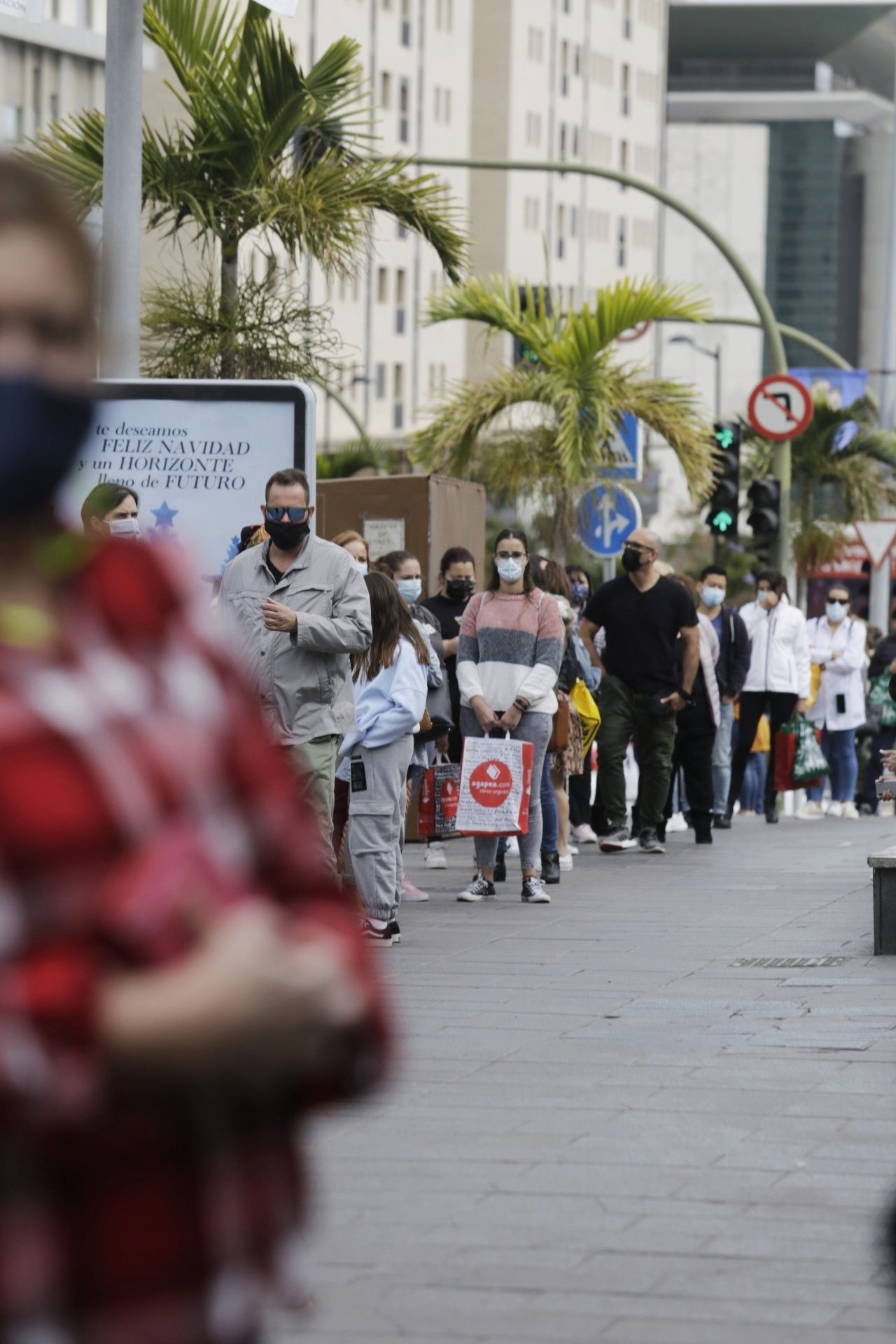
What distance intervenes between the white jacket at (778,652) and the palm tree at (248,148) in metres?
5.25

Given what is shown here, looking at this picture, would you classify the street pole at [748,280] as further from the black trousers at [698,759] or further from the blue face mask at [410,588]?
the blue face mask at [410,588]

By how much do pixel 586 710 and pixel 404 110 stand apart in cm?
7285

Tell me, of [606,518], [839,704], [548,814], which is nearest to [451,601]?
[548,814]

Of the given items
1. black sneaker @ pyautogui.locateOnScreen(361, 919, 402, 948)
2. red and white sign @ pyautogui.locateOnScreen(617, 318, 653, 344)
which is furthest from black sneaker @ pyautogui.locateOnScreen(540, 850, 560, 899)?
red and white sign @ pyautogui.locateOnScreen(617, 318, 653, 344)

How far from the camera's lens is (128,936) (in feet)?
6.04

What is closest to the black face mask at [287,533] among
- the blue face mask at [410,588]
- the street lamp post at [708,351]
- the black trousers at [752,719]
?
the blue face mask at [410,588]

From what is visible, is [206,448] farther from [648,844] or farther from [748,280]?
[748,280]

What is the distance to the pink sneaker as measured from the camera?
42.3ft

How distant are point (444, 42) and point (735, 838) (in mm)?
75467

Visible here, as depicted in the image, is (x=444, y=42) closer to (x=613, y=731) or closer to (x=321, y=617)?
(x=613, y=731)

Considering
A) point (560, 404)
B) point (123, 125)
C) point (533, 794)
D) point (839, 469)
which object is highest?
point (123, 125)

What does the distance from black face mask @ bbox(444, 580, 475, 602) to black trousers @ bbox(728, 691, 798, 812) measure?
4.55 meters

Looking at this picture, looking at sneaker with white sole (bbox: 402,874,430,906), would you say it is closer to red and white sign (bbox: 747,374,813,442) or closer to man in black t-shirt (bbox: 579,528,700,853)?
man in black t-shirt (bbox: 579,528,700,853)

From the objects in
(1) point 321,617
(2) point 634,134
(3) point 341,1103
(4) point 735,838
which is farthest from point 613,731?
(2) point 634,134
